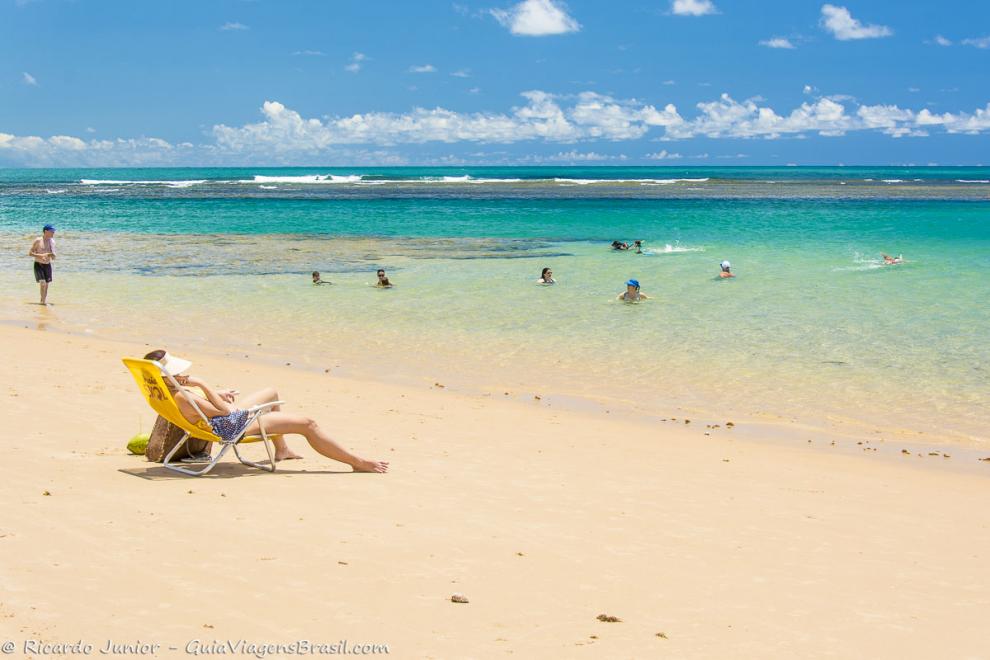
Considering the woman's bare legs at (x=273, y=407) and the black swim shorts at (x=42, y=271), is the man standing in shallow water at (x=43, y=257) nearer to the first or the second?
the black swim shorts at (x=42, y=271)

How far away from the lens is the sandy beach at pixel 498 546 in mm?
4328

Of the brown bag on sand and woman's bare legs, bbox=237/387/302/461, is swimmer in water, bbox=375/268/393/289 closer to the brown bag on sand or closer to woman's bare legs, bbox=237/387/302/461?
woman's bare legs, bbox=237/387/302/461

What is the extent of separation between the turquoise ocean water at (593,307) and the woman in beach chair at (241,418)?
4694 millimetres

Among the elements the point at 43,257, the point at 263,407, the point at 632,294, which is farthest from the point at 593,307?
the point at 263,407

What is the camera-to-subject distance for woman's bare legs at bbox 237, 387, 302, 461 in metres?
7.37

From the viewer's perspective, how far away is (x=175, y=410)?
22.8 ft

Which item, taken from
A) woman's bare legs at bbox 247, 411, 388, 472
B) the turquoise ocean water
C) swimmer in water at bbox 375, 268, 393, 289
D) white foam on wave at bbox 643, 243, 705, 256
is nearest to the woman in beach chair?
woman's bare legs at bbox 247, 411, 388, 472

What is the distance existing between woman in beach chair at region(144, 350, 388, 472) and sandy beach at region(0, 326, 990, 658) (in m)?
0.17

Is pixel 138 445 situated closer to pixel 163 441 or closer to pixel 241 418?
pixel 163 441

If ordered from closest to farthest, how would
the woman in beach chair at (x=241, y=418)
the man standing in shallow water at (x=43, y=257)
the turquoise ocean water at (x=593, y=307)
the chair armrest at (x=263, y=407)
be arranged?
the woman in beach chair at (x=241, y=418)
the chair armrest at (x=263, y=407)
the turquoise ocean water at (x=593, y=307)
the man standing in shallow water at (x=43, y=257)

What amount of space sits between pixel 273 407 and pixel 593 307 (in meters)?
11.6

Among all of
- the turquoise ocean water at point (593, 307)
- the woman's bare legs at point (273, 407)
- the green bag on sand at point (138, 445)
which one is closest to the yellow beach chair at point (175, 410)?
the woman's bare legs at point (273, 407)

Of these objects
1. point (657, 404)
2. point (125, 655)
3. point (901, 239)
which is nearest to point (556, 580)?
point (125, 655)

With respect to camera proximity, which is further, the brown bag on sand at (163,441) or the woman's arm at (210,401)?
the brown bag on sand at (163,441)
